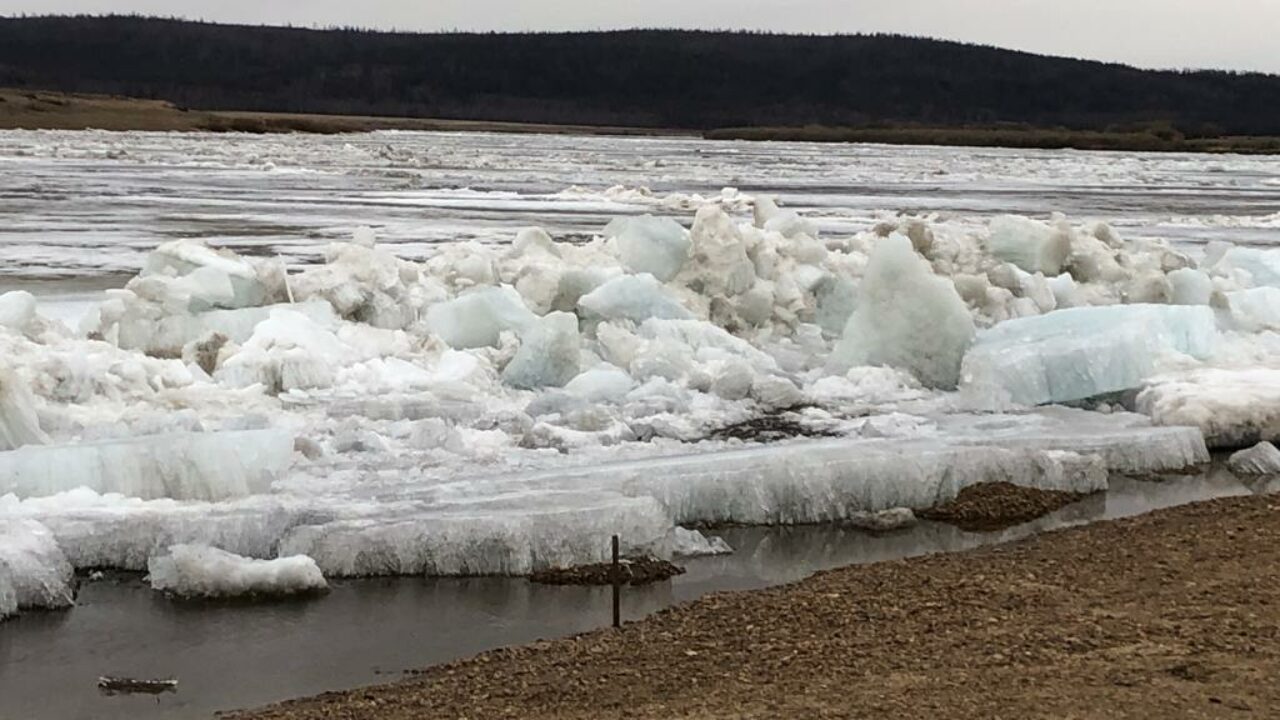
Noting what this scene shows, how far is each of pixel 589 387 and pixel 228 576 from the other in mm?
4018

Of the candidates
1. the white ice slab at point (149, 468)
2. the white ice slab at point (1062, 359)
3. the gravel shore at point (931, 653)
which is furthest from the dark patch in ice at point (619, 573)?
the white ice slab at point (1062, 359)

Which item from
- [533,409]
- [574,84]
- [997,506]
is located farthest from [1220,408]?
[574,84]

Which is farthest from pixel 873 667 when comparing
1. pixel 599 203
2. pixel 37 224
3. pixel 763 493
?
pixel 599 203

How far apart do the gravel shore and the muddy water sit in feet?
0.90

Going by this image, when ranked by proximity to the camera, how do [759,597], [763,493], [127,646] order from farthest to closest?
[763,493]
[759,597]
[127,646]

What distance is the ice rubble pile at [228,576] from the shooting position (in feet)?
20.5

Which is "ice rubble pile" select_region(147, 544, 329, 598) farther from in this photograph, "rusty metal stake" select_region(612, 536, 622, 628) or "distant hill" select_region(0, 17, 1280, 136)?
"distant hill" select_region(0, 17, 1280, 136)

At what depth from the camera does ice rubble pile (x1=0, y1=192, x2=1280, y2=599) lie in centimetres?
707

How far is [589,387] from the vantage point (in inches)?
394

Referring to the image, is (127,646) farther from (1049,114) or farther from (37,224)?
(1049,114)

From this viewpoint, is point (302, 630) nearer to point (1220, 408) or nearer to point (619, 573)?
point (619, 573)

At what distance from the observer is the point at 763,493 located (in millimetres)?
7703

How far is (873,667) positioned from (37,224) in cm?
1811

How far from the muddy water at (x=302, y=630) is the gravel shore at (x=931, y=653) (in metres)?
0.27
